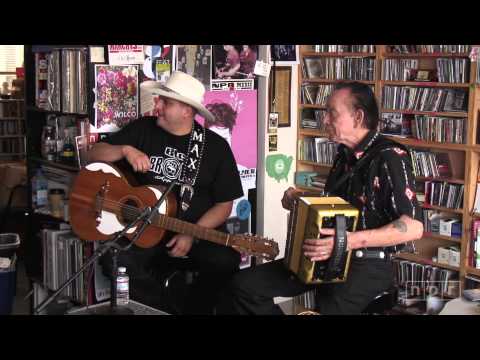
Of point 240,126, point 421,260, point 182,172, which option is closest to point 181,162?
point 182,172

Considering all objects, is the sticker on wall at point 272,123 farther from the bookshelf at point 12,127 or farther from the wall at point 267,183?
the bookshelf at point 12,127

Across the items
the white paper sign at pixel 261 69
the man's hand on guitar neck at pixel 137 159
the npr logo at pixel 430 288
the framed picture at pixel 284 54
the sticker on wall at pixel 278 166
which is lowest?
the npr logo at pixel 430 288

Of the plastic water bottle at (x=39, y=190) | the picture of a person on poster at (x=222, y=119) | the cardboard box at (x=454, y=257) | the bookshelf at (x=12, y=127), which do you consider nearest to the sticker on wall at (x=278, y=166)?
the picture of a person on poster at (x=222, y=119)

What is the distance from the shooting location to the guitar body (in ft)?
11.4

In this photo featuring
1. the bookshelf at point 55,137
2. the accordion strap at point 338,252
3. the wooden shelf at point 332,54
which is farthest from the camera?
the wooden shelf at point 332,54

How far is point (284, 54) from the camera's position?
188 inches

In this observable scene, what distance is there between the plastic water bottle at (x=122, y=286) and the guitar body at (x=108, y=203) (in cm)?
19

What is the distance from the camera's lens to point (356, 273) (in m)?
3.08

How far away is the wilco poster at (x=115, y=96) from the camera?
3.77 m

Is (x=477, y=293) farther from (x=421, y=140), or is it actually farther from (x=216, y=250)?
(x=421, y=140)

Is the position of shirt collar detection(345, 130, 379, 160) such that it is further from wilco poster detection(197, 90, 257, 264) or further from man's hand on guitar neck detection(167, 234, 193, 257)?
wilco poster detection(197, 90, 257, 264)

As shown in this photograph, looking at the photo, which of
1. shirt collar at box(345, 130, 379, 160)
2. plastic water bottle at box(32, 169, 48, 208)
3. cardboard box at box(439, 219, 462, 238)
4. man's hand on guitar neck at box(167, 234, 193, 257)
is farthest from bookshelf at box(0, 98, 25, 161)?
shirt collar at box(345, 130, 379, 160)

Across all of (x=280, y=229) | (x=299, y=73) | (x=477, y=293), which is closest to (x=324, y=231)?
(x=477, y=293)

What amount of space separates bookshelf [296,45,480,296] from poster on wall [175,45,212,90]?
113 centimetres
